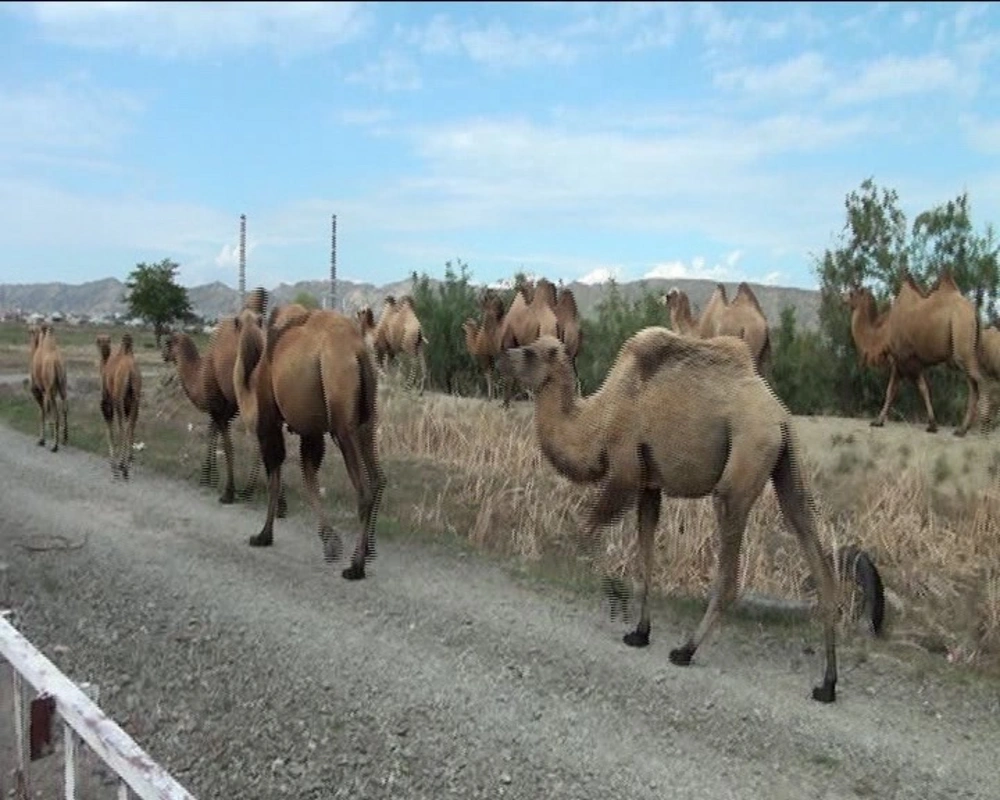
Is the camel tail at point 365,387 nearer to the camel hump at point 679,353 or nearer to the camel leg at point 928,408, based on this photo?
the camel hump at point 679,353

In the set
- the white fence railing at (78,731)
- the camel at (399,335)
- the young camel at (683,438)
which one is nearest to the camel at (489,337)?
the camel at (399,335)

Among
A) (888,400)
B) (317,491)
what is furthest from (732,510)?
(888,400)

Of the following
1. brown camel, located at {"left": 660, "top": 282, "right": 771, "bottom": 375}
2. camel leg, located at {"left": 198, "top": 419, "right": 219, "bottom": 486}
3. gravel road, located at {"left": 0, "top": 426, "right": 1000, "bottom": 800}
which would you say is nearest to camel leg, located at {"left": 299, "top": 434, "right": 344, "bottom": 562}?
gravel road, located at {"left": 0, "top": 426, "right": 1000, "bottom": 800}

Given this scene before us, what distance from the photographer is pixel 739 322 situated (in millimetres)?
13508

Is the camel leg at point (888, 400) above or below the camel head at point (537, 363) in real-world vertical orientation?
below

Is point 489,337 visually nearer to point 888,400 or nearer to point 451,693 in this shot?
point 888,400

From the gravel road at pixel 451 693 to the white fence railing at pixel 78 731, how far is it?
4.39 ft

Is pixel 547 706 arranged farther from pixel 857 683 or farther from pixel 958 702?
pixel 958 702

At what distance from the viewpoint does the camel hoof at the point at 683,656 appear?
19.6ft

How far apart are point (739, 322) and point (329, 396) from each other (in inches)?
296

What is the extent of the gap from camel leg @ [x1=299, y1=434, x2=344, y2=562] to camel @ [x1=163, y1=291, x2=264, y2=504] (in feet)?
7.01

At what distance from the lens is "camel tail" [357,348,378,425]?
7.71m

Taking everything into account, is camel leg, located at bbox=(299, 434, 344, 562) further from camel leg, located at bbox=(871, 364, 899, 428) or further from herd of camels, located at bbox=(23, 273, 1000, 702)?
camel leg, located at bbox=(871, 364, 899, 428)

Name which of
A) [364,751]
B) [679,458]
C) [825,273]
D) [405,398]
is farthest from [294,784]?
[825,273]
